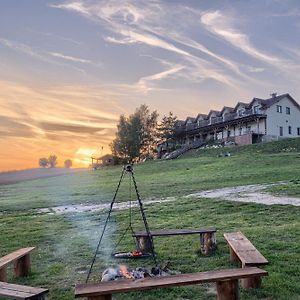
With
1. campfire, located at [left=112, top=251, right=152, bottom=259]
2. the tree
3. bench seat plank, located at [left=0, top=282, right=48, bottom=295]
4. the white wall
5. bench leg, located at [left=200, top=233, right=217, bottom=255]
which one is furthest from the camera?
the tree

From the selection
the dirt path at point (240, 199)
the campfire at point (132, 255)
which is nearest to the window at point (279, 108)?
the dirt path at point (240, 199)

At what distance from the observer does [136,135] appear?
7044 centimetres

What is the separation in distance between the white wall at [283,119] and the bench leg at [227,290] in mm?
53277

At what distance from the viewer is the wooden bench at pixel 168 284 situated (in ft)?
16.6

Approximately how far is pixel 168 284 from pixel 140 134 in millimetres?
66380

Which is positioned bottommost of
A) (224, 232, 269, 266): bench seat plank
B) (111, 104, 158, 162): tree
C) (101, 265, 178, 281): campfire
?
(101, 265, 178, 281): campfire

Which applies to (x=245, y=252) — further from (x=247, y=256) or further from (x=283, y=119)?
(x=283, y=119)

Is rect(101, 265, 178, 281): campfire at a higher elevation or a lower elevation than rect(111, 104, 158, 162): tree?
lower

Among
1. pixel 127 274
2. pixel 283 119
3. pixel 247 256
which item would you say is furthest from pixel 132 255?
pixel 283 119

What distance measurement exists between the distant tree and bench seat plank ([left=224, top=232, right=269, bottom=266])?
6067cm

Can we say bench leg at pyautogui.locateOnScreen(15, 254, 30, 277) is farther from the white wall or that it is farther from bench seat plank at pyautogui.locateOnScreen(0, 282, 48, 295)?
the white wall

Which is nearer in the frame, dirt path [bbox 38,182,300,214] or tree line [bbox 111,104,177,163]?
dirt path [bbox 38,182,300,214]

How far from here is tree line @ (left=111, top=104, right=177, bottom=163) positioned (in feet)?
226

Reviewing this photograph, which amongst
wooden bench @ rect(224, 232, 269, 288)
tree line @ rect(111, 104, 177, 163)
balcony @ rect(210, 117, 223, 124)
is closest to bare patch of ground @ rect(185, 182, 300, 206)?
wooden bench @ rect(224, 232, 269, 288)
